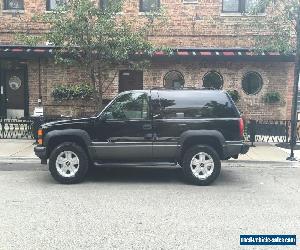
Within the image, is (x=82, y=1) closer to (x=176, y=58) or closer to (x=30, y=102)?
(x=176, y=58)

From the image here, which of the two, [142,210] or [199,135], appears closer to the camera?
[142,210]

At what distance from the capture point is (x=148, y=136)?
7785mm

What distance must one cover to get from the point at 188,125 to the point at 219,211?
2.34m

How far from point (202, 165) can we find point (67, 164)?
290 centimetres

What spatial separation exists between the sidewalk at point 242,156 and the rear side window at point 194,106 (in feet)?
9.53

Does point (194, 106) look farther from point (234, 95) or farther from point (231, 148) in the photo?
point (234, 95)

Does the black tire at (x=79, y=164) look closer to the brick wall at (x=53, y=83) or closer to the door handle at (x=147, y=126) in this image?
the door handle at (x=147, y=126)

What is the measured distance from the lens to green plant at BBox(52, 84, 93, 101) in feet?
51.4

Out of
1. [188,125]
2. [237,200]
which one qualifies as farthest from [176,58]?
[237,200]

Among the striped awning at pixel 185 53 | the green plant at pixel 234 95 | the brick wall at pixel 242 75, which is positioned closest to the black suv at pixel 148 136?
the striped awning at pixel 185 53

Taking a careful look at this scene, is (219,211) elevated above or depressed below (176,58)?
below

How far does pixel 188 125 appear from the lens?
7828mm

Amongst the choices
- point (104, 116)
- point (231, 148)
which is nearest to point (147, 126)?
point (104, 116)

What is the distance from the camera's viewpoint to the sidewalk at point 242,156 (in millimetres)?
10297
